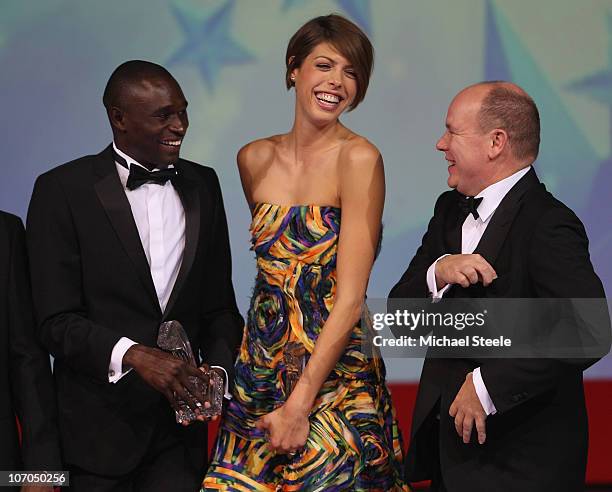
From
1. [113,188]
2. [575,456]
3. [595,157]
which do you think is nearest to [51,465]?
[113,188]

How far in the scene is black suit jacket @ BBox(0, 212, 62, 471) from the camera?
331 centimetres

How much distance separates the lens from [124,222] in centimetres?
338

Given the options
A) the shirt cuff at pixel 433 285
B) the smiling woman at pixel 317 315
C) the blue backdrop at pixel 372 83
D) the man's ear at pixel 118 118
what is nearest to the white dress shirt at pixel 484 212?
the shirt cuff at pixel 433 285

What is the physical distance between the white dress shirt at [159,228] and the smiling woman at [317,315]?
0.77 feet

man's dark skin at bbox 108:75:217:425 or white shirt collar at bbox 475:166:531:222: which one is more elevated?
man's dark skin at bbox 108:75:217:425

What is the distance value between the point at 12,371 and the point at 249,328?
27.2 inches

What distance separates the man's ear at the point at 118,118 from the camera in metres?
3.43

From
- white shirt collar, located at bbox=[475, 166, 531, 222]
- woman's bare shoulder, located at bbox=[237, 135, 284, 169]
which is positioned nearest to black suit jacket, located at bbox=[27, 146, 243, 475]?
woman's bare shoulder, located at bbox=[237, 135, 284, 169]

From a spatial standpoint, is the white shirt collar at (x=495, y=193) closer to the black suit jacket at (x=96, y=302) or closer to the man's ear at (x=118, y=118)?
the black suit jacket at (x=96, y=302)

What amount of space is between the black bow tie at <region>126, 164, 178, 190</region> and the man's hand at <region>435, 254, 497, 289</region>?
868mm

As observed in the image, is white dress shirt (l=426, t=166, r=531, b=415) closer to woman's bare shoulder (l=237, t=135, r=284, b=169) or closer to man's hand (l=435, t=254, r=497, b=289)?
man's hand (l=435, t=254, r=497, b=289)

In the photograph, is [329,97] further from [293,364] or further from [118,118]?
[293,364]

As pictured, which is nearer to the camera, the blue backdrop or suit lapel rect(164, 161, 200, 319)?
suit lapel rect(164, 161, 200, 319)

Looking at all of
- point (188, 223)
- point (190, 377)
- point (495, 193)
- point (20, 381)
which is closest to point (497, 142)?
point (495, 193)
